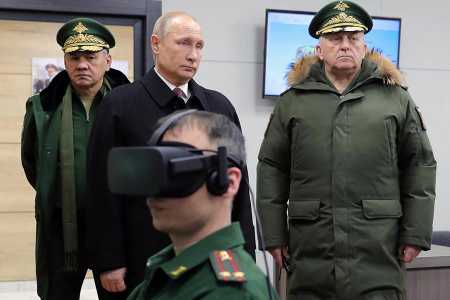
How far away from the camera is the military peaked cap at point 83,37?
7.45ft

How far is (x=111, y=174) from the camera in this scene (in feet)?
2.99

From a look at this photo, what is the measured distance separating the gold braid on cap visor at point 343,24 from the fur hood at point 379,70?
0.11 m

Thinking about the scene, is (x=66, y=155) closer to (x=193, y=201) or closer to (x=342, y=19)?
(x=342, y=19)

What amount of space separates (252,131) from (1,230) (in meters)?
1.65

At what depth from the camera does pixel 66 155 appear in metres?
2.18

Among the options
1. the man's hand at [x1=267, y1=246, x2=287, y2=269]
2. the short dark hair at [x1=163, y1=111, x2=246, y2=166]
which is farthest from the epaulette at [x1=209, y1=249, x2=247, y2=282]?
the man's hand at [x1=267, y1=246, x2=287, y2=269]

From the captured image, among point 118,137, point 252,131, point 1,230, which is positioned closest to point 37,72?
point 1,230

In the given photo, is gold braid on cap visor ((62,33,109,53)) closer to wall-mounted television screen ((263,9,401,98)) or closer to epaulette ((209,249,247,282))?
epaulette ((209,249,247,282))

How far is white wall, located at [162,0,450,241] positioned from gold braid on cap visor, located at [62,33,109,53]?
1620 millimetres

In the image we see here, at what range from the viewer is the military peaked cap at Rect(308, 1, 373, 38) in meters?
2.17

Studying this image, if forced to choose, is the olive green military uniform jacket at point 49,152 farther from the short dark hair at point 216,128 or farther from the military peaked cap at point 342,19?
the short dark hair at point 216,128

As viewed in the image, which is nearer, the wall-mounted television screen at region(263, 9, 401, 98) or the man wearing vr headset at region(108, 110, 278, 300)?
the man wearing vr headset at region(108, 110, 278, 300)

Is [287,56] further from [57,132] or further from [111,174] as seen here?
[111,174]

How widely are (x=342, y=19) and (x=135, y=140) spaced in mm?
828
